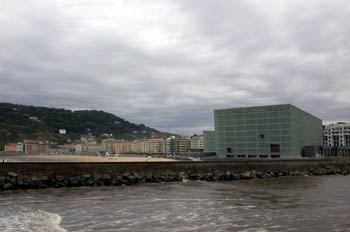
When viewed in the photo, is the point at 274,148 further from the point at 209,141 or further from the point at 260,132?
the point at 209,141

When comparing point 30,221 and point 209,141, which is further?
point 209,141

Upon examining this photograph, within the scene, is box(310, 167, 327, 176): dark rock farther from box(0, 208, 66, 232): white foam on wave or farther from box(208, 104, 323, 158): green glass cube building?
box(0, 208, 66, 232): white foam on wave

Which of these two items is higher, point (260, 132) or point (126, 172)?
point (260, 132)

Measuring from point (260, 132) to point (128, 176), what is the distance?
7909 centimetres

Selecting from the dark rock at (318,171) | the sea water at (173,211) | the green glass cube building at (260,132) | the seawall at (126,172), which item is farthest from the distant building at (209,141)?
the sea water at (173,211)

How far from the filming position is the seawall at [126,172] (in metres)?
36.4

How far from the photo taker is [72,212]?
881 inches

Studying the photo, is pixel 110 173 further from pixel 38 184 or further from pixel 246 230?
pixel 246 230

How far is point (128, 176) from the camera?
139 ft

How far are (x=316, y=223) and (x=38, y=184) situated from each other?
84.2ft

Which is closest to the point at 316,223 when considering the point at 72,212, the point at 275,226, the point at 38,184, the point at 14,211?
the point at 275,226

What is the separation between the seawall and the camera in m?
36.4

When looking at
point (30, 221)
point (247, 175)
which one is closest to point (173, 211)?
point (30, 221)

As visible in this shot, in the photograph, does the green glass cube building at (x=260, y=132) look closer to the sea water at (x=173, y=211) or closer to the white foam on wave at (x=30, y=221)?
the sea water at (x=173, y=211)
